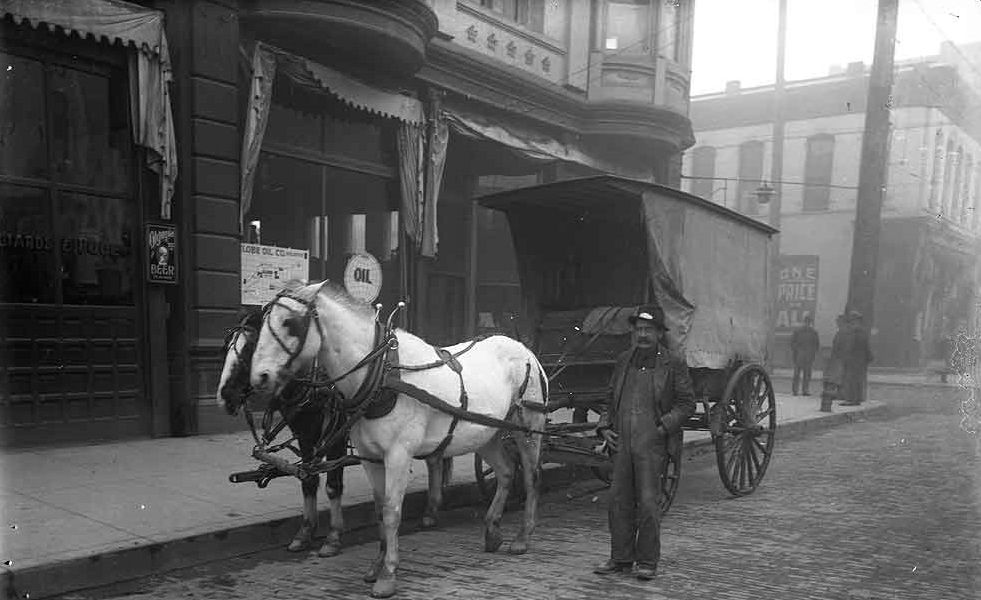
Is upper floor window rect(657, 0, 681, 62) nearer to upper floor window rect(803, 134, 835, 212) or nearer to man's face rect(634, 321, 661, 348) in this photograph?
man's face rect(634, 321, 661, 348)

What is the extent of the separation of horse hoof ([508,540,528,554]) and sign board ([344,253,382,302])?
5339 millimetres

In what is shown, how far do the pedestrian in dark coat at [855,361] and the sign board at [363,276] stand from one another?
10.4m

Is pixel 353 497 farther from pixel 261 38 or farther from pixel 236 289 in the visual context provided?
pixel 261 38

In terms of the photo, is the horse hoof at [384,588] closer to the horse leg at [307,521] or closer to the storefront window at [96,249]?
the horse leg at [307,521]

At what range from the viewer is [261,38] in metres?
9.70

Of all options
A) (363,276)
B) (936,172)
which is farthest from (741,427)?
(936,172)

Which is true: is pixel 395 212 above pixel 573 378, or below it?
above

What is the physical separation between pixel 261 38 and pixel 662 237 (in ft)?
19.4

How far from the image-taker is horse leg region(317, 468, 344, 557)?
542cm

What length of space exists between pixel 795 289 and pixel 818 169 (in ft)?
14.9

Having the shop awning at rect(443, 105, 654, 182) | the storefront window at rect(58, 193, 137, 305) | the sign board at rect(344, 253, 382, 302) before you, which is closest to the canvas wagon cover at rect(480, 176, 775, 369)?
the sign board at rect(344, 253, 382, 302)

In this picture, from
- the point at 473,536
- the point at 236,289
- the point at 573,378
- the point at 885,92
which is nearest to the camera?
the point at 473,536

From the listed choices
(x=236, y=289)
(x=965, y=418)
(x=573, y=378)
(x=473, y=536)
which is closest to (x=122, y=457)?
(x=236, y=289)

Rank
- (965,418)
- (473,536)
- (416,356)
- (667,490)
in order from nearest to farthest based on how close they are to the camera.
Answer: (416,356), (473,536), (667,490), (965,418)
